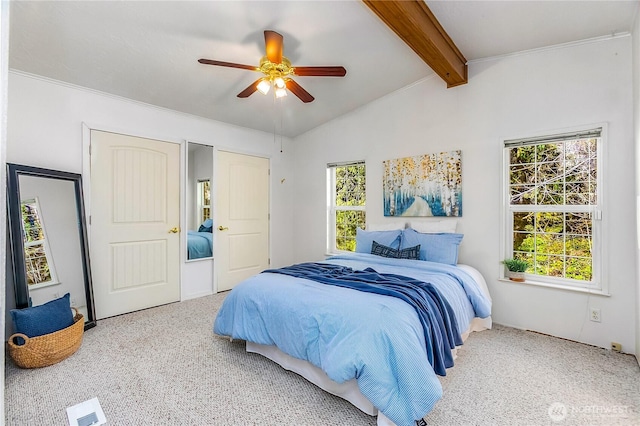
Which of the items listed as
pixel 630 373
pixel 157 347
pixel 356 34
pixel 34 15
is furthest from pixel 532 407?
pixel 34 15

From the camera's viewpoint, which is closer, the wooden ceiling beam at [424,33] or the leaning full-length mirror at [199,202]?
the wooden ceiling beam at [424,33]

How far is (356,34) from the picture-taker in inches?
103

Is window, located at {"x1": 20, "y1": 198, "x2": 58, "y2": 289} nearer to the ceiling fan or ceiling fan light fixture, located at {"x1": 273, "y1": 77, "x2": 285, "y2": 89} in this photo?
the ceiling fan

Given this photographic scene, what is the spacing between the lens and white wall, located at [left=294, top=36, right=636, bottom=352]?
2508 millimetres

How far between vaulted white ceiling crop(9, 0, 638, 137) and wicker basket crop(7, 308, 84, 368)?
2252 millimetres

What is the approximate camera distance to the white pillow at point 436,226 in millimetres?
3322

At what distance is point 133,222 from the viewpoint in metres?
3.46

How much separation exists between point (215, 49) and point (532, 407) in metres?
3.46

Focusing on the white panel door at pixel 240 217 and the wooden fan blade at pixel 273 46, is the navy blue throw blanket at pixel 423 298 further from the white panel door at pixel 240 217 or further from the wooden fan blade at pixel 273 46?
the white panel door at pixel 240 217

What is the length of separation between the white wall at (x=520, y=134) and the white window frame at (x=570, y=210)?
0.17ft

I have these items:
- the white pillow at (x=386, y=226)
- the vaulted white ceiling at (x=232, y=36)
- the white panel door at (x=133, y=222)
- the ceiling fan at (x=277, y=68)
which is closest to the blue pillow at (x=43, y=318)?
the white panel door at (x=133, y=222)

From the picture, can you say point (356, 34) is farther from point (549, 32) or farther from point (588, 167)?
point (588, 167)
